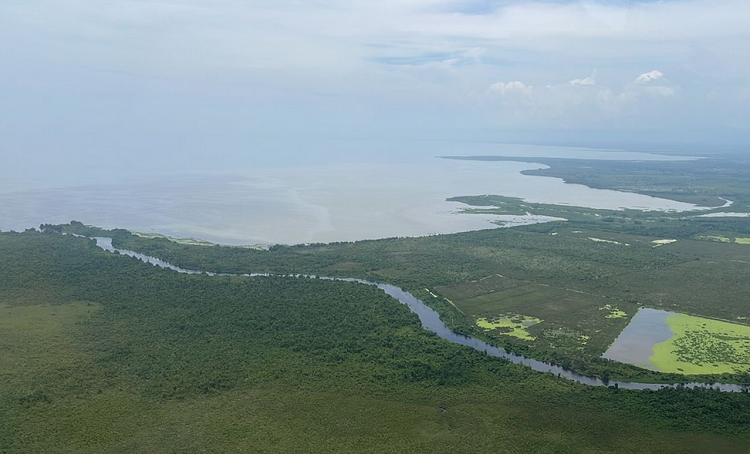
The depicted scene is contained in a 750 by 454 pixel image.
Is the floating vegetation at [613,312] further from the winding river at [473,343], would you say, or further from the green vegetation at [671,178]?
the green vegetation at [671,178]

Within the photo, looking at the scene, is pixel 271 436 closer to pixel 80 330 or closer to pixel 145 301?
pixel 80 330

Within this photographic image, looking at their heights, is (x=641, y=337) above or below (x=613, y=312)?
below

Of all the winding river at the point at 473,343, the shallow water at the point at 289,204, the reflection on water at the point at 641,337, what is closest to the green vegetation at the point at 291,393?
the winding river at the point at 473,343

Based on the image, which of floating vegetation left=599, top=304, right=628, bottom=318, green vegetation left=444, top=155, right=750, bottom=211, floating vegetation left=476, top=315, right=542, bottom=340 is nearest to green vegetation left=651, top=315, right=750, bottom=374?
floating vegetation left=599, top=304, right=628, bottom=318

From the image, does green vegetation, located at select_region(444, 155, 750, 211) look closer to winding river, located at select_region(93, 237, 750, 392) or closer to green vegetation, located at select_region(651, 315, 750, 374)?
green vegetation, located at select_region(651, 315, 750, 374)

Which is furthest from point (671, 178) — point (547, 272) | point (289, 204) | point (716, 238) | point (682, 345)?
point (682, 345)

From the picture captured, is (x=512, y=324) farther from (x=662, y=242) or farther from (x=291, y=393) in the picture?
(x=662, y=242)
